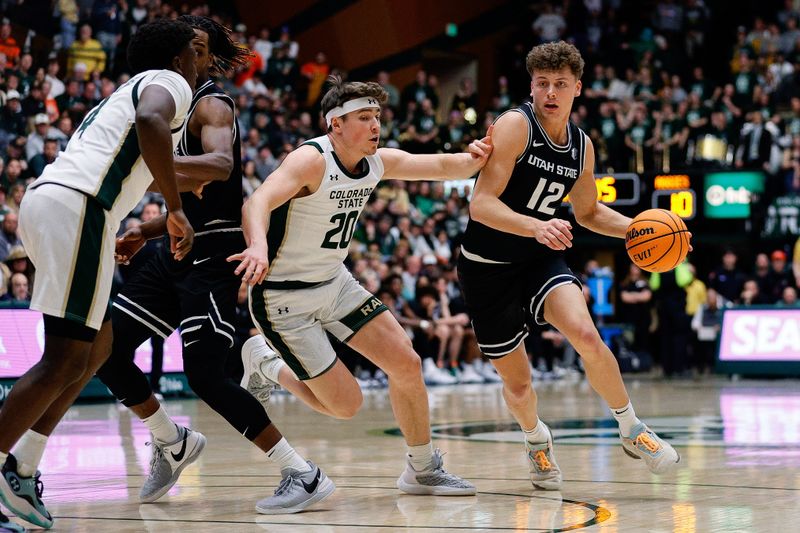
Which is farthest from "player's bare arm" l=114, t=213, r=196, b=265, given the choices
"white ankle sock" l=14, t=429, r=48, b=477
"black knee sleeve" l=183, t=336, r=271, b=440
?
"white ankle sock" l=14, t=429, r=48, b=477

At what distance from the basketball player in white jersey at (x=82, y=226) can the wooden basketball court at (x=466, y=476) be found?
1.81 ft

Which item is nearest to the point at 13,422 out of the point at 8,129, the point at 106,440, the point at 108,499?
the point at 108,499

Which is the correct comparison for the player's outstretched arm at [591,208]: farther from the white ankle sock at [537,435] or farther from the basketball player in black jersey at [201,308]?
the basketball player in black jersey at [201,308]

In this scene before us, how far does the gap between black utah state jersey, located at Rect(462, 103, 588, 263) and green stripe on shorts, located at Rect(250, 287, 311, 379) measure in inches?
47.4

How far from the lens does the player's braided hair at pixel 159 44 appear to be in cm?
496

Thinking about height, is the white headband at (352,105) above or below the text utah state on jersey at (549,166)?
above

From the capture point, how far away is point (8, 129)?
1452cm

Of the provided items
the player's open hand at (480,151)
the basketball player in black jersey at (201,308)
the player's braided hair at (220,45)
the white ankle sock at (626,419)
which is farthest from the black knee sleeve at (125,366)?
the white ankle sock at (626,419)

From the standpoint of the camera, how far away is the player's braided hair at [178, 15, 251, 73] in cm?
563

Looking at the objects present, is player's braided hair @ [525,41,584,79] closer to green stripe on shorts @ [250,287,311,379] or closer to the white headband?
the white headband

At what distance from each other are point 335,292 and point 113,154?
1455 millimetres

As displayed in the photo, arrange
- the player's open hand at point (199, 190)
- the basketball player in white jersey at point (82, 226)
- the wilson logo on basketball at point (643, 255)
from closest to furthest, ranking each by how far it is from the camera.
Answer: the basketball player in white jersey at point (82, 226), the player's open hand at point (199, 190), the wilson logo on basketball at point (643, 255)

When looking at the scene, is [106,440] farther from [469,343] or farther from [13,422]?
[469,343]

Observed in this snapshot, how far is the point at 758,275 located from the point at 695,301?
132cm
